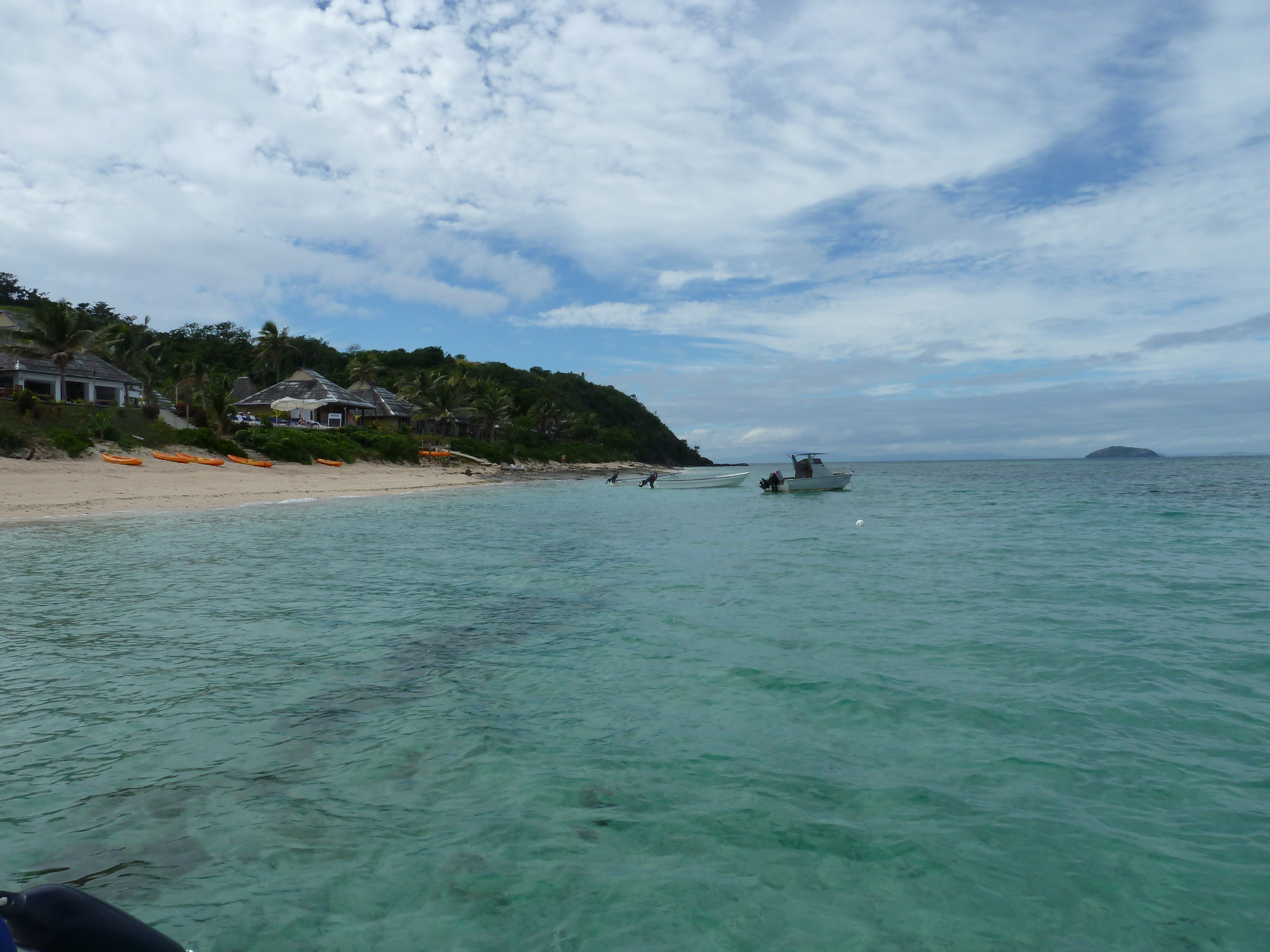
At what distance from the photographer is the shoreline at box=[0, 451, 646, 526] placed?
21.6 meters

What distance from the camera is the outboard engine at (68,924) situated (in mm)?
2154

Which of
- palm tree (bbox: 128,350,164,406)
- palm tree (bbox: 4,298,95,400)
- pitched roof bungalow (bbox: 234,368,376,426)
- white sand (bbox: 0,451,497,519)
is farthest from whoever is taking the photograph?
pitched roof bungalow (bbox: 234,368,376,426)

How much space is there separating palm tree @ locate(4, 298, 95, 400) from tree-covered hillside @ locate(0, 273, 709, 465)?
190 millimetres

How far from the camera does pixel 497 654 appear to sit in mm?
7914

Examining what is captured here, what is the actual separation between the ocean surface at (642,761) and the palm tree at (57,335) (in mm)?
32684

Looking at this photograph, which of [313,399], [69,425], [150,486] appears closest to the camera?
[150,486]

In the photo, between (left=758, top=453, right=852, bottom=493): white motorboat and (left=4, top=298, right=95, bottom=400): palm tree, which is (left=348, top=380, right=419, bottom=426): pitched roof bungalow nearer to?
(left=4, top=298, right=95, bottom=400): palm tree

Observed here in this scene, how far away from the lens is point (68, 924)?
2.21 metres

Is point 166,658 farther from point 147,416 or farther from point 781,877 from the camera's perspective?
point 147,416

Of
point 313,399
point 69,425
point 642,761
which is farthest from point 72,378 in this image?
point 642,761

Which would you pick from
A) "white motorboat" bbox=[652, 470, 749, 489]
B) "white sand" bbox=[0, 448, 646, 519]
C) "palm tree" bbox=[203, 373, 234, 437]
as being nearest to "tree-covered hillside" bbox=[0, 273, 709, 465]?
"palm tree" bbox=[203, 373, 234, 437]

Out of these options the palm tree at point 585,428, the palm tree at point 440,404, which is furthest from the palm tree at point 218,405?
the palm tree at point 585,428

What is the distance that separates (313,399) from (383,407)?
295 inches

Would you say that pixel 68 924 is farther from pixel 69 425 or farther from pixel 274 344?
pixel 274 344
